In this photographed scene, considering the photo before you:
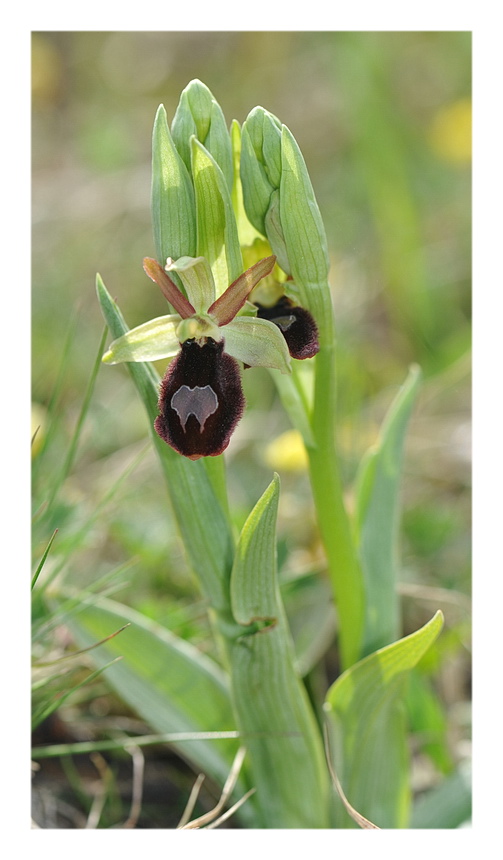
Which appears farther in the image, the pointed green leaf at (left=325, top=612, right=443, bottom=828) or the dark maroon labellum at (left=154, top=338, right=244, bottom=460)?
the pointed green leaf at (left=325, top=612, right=443, bottom=828)

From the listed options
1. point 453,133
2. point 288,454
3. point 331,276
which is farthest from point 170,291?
point 453,133

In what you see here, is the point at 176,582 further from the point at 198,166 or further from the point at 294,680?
the point at 198,166

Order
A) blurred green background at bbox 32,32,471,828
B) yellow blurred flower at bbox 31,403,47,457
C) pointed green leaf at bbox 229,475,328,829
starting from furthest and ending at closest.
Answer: blurred green background at bbox 32,32,471,828 < yellow blurred flower at bbox 31,403,47,457 < pointed green leaf at bbox 229,475,328,829

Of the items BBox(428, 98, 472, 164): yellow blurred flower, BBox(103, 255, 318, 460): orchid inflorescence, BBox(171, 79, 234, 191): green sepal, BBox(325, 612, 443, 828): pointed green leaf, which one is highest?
BBox(428, 98, 472, 164): yellow blurred flower

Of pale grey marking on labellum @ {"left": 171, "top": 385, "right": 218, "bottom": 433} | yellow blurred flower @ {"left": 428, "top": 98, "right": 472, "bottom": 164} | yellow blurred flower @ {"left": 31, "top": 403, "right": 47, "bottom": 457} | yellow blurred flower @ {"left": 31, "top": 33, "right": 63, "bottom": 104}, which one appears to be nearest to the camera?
pale grey marking on labellum @ {"left": 171, "top": 385, "right": 218, "bottom": 433}

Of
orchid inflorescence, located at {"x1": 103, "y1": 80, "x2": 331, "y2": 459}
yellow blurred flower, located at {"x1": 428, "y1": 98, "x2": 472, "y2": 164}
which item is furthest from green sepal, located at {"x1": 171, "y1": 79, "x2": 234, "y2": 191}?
yellow blurred flower, located at {"x1": 428, "y1": 98, "x2": 472, "y2": 164}

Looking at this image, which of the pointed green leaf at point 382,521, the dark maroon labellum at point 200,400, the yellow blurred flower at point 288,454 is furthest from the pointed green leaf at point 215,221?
the yellow blurred flower at point 288,454

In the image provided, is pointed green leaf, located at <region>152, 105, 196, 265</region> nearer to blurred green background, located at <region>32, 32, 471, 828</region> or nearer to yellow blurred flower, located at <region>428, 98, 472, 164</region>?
blurred green background, located at <region>32, 32, 471, 828</region>
